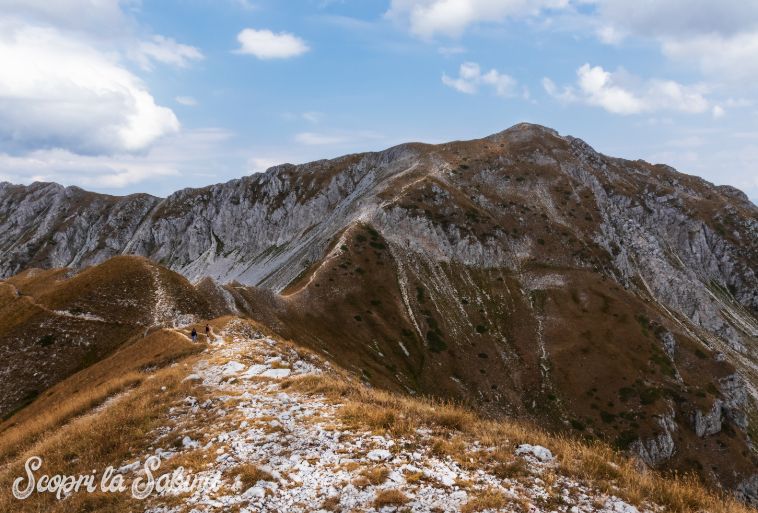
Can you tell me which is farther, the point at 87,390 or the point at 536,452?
the point at 87,390

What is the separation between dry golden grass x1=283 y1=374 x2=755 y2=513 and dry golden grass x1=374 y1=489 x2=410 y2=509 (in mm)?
2568

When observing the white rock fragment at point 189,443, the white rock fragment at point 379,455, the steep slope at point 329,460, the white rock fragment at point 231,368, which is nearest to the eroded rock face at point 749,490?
the steep slope at point 329,460

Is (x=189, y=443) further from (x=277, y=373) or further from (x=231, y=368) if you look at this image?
(x=231, y=368)

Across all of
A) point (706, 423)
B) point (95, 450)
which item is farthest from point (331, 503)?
point (706, 423)

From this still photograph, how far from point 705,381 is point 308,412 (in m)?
128

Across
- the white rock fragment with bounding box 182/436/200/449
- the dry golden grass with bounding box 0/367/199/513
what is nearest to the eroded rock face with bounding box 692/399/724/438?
the dry golden grass with bounding box 0/367/199/513

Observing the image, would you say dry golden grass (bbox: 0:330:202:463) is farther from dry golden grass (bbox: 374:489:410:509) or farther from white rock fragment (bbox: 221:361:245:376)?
dry golden grass (bbox: 374:489:410:509)

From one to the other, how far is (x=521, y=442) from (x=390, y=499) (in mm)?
5220

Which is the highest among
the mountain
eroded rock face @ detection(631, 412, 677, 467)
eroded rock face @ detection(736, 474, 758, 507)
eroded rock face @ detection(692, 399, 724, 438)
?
the mountain

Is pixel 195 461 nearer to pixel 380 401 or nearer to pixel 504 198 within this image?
pixel 380 401

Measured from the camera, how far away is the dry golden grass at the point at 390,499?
10.7 meters

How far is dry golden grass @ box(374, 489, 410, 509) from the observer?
10680 millimetres

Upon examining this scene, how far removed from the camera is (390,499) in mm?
10727

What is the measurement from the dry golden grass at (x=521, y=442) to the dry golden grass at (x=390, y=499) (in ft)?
8.43
